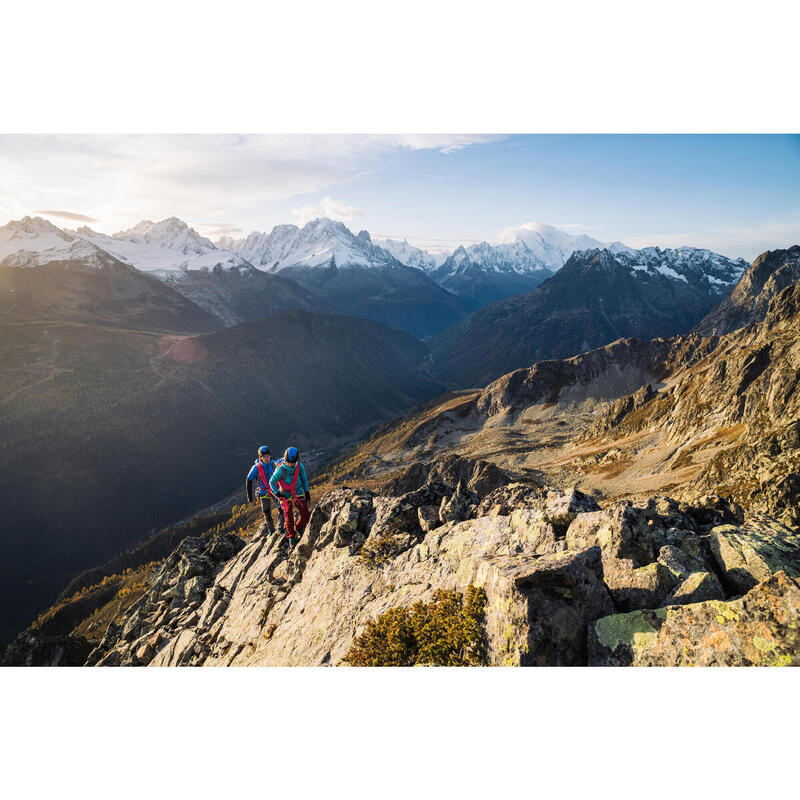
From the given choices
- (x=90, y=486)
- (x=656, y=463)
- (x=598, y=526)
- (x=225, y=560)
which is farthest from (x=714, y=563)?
(x=90, y=486)

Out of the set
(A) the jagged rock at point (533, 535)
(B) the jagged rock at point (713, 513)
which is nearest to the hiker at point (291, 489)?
(A) the jagged rock at point (533, 535)

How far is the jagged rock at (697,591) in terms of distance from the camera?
8.74 meters

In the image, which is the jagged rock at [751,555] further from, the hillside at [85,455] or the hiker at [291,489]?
the hillside at [85,455]

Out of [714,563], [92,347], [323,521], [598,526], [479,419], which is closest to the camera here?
[714,563]

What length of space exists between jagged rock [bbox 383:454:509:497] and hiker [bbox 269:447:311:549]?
1727 inches

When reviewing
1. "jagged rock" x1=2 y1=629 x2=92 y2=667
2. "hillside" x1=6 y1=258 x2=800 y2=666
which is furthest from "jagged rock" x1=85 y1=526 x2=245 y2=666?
"jagged rock" x1=2 y1=629 x2=92 y2=667

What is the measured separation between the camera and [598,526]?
11.9 metres

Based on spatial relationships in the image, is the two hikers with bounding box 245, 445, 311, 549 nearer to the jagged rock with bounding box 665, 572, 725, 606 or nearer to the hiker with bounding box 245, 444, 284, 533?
the hiker with bounding box 245, 444, 284, 533

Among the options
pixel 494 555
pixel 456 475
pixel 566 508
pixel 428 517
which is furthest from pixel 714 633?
pixel 456 475

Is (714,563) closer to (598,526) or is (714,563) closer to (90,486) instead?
(598,526)

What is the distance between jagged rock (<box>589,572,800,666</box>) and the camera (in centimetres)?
701

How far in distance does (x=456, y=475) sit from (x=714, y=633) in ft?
243

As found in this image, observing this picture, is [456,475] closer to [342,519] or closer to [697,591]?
[342,519]

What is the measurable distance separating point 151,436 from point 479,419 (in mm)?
129553
